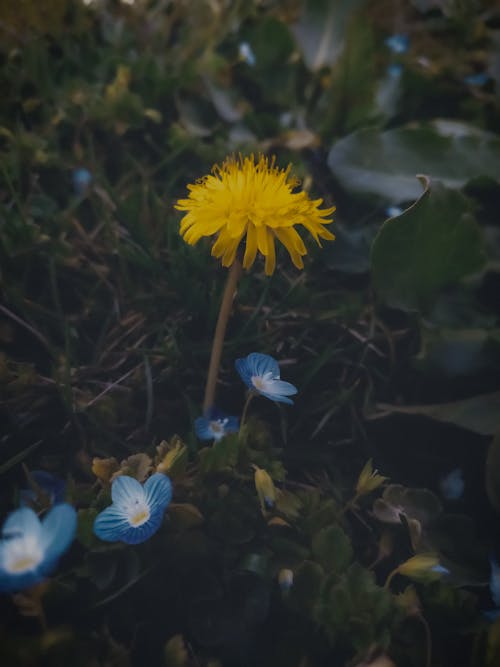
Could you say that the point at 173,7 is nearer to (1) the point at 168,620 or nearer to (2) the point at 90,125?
(2) the point at 90,125

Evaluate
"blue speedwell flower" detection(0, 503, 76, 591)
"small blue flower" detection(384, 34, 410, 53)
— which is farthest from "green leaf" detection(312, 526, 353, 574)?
"small blue flower" detection(384, 34, 410, 53)

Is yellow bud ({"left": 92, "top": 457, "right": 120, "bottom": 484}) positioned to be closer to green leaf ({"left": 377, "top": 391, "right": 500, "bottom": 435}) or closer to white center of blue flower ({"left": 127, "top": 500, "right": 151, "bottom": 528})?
white center of blue flower ({"left": 127, "top": 500, "right": 151, "bottom": 528})

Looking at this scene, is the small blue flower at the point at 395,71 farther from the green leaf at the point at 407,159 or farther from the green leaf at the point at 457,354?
the green leaf at the point at 457,354

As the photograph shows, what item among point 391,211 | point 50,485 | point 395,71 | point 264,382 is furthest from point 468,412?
point 395,71

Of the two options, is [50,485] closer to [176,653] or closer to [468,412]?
[176,653]

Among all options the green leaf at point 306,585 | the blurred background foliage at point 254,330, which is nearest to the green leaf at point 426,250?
the blurred background foliage at point 254,330

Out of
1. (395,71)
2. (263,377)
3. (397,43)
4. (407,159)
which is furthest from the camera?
(397,43)

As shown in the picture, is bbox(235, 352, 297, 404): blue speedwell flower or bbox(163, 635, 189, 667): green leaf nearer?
bbox(163, 635, 189, 667): green leaf
